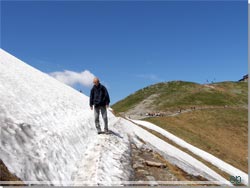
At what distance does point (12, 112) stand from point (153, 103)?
81519mm

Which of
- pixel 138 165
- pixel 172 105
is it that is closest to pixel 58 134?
pixel 138 165

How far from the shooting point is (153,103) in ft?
315

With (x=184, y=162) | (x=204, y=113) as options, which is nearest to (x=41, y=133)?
(x=184, y=162)

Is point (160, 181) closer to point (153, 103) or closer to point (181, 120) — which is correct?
point (181, 120)

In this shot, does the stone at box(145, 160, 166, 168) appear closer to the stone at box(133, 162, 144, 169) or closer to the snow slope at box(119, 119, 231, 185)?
the stone at box(133, 162, 144, 169)

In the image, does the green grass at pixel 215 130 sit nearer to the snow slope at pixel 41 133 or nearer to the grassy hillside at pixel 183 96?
the grassy hillside at pixel 183 96

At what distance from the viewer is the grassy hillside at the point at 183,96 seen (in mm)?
92438

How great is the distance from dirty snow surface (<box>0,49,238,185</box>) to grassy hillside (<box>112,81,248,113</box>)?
6453cm

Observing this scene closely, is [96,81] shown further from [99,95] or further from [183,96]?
[183,96]

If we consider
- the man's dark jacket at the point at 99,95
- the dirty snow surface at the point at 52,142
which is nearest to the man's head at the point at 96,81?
the man's dark jacket at the point at 99,95

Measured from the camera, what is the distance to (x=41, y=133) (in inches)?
616

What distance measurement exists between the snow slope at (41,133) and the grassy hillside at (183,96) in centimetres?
6485

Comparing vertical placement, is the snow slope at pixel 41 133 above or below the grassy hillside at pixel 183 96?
below

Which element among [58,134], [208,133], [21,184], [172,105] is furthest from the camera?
[172,105]
